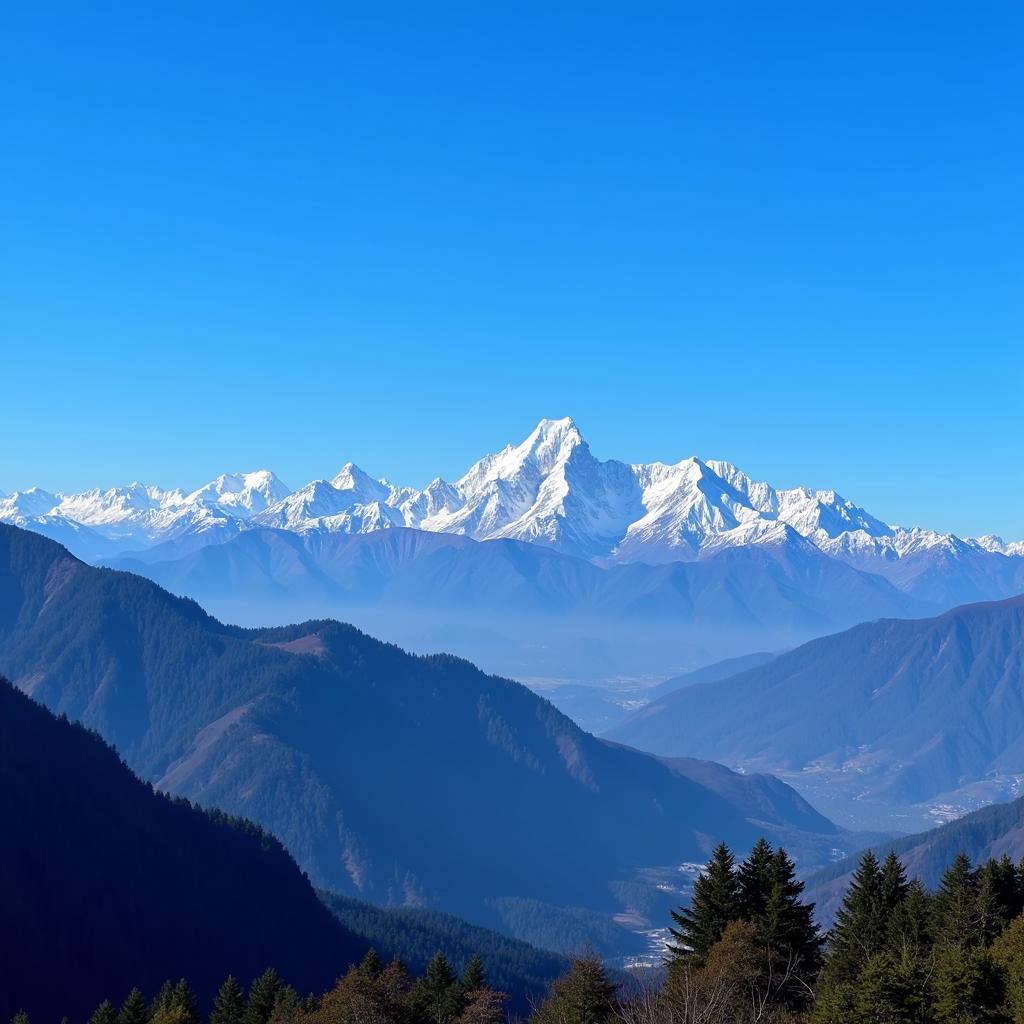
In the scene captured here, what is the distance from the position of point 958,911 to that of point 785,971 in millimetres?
10529

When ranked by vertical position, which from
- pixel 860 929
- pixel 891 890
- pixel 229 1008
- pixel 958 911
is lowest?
pixel 229 1008

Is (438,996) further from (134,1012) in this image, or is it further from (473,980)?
(134,1012)

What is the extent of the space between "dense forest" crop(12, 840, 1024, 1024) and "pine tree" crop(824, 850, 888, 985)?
9cm

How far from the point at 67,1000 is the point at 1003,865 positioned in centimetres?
12271

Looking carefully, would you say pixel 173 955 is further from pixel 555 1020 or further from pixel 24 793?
pixel 555 1020

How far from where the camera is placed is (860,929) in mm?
75500

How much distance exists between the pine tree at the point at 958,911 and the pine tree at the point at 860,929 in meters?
3.26

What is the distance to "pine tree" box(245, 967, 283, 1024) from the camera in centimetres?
8775

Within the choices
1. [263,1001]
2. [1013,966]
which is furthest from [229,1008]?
[1013,966]

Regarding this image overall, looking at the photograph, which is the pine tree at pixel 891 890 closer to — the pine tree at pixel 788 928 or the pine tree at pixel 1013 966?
the pine tree at pixel 788 928

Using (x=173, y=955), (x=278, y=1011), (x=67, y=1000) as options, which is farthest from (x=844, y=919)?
(x=173, y=955)

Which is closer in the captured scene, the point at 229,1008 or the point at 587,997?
the point at 587,997

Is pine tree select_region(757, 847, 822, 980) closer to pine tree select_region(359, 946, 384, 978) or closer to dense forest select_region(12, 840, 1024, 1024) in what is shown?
dense forest select_region(12, 840, 1024, 1024)

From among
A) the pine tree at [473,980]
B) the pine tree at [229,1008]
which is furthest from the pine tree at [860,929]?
the pine tree at [229,1008]
